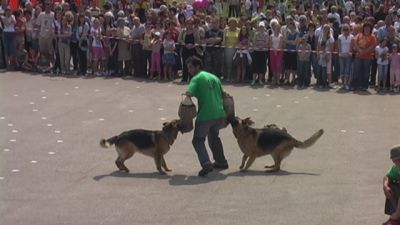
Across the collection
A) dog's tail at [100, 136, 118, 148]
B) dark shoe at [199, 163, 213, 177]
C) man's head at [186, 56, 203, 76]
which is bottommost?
dark shoe at [199, 163, 213, 177]

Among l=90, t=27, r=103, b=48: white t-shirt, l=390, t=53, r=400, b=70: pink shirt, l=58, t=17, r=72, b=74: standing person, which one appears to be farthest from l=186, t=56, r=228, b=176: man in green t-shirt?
l=58, t=17, r=72, b=74: standing person

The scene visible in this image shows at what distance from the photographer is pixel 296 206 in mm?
10258

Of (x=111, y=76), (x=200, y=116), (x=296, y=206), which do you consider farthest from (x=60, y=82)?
(x=296, y=206)

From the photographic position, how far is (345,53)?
65.5ft

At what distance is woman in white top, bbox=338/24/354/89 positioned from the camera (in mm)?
19953

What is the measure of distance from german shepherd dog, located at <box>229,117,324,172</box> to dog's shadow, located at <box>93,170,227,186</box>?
21.7 inches

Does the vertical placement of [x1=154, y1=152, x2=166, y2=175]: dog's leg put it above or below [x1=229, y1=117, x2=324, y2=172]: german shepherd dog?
below

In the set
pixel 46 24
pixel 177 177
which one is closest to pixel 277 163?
pixel 177 177

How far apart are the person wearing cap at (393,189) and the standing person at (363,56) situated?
452 inches

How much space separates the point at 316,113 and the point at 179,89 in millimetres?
4004

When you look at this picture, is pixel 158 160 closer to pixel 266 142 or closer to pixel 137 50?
pixel 266 142

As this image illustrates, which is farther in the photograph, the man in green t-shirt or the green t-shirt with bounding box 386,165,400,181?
the man in green t-shirt

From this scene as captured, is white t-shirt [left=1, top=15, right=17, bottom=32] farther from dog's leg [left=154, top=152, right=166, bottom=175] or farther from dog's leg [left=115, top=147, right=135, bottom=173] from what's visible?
dog's leg [left=154, top=152, right=166, bottom=175]

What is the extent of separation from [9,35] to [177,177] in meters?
→ 11.5
